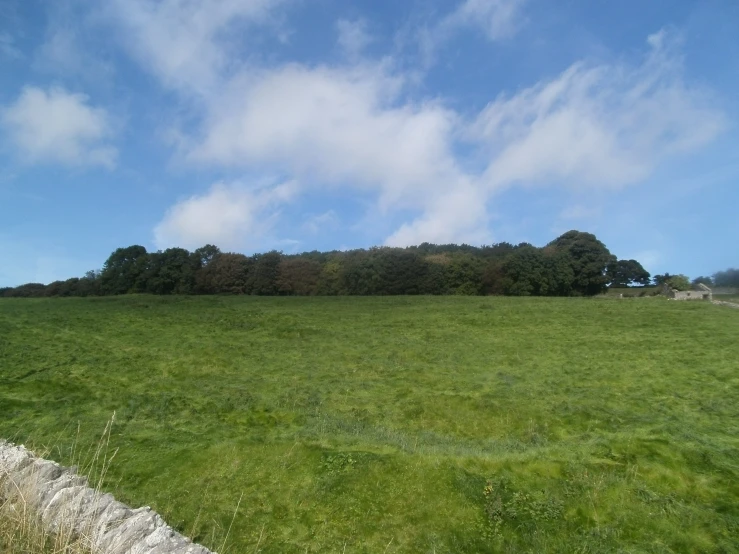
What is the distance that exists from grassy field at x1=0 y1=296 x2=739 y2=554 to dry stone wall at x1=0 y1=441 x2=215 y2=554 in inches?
48.0

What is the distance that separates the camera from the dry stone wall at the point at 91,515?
651cm

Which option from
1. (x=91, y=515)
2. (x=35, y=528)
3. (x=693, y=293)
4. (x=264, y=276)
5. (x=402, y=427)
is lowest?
(x=402, y=427)

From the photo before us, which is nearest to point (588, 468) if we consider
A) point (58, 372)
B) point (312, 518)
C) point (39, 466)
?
point (312, 518)

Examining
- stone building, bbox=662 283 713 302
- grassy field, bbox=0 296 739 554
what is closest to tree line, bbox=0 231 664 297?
stone building, bbox=662 283 713 302

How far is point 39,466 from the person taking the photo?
8.15 meters

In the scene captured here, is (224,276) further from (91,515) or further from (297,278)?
(91,515)

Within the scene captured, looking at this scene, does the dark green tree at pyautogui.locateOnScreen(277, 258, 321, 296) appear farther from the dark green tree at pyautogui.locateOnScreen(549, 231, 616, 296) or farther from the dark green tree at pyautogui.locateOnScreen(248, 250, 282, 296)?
the dark green tree at pyautogui.locateOnScreen(549, 231, 616, 296)

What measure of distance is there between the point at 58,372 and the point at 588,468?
64.2ft

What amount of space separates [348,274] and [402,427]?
51132 millimetres

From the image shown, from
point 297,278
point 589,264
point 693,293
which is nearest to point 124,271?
point 297,278

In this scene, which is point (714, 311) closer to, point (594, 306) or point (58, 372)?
point (594, 306)

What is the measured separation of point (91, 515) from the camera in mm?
6914

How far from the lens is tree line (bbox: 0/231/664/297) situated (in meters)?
63.3

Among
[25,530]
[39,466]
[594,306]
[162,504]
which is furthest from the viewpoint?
[594,306]
